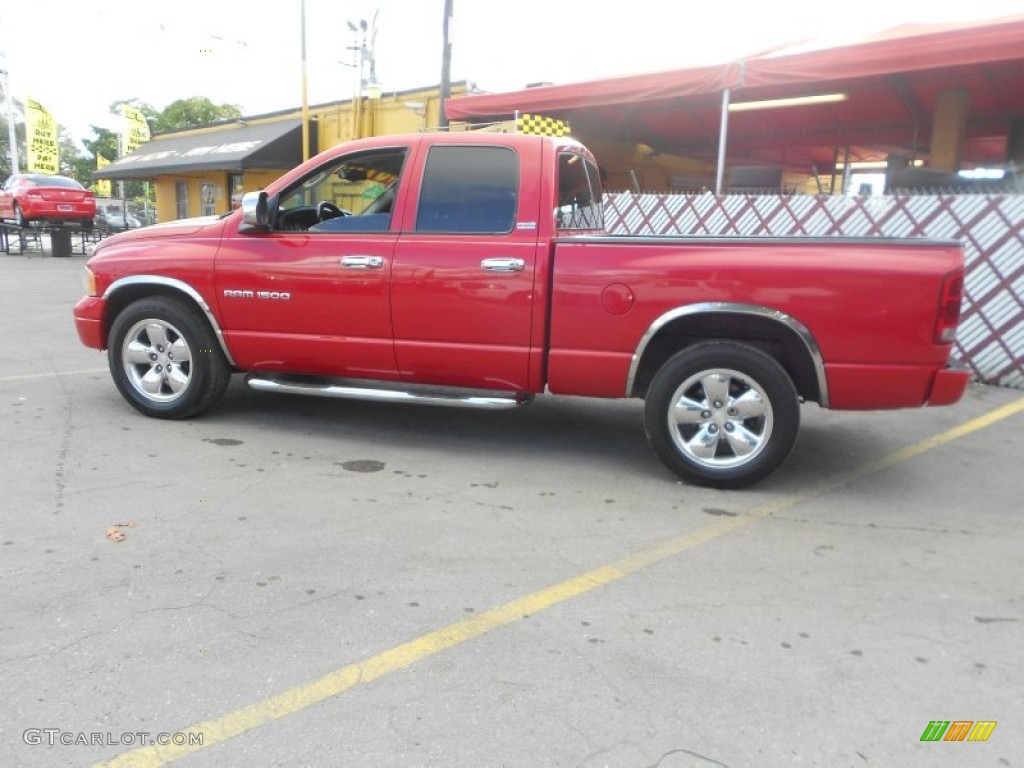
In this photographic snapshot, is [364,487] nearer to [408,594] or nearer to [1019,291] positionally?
[408,594]

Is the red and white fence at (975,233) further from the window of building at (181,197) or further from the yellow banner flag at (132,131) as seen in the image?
the yellow banner flag at (132,131)

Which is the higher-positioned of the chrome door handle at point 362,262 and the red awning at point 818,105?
the red awning at point 818,105

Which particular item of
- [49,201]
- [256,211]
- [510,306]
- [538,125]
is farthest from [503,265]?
[49,201]

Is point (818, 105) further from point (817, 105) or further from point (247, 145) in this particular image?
point (247, 145)

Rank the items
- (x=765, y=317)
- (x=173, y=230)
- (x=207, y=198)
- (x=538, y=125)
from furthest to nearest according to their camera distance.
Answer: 1. (x=207, y=198)
2. (x=538, y=125)
3. (x=173, y=230)
4. (x=765, y=317)

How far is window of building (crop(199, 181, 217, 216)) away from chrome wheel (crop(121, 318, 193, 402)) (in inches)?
823

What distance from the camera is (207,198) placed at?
81.9 ft

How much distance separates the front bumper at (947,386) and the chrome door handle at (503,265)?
237 centimetres

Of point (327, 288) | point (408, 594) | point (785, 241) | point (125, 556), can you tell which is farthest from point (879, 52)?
point (125, 556)

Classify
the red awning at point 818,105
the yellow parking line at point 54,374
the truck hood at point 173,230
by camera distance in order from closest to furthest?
the truck hood at point 173,230 → the yellow parking line at point 54,374 → the red awning at point 818,105

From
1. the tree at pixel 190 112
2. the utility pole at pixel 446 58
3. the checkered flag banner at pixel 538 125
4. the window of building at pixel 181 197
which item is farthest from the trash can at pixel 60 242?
the tree at pixel 190 112

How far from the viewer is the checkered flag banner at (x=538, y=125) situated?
12.5 metres

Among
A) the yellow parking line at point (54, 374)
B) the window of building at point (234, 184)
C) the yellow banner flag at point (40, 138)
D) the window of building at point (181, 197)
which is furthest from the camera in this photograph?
the yellow banner flag at point (40, 138)

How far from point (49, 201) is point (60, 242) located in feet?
4.19
